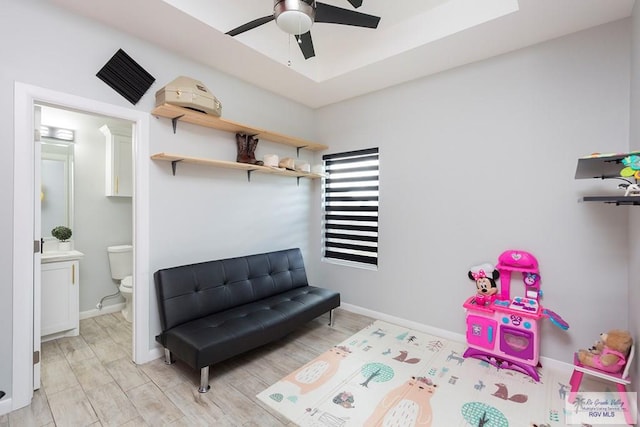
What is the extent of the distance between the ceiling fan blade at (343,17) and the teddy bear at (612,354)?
8.30 ft

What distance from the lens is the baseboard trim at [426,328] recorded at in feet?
7.82

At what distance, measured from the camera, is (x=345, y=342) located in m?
2.88

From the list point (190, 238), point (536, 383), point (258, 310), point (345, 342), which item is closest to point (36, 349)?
point (190, 238)

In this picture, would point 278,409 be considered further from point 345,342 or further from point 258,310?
point 345,342

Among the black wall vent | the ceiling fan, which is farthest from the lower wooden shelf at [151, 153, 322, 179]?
the ceiling fan

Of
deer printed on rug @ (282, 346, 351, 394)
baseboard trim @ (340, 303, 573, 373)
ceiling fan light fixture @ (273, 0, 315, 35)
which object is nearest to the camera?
ceiling fan light fixture @ (273, 0, 315, 35)

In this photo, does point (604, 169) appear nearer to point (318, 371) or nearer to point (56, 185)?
point (318, 371)

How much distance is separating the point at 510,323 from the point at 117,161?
449cm

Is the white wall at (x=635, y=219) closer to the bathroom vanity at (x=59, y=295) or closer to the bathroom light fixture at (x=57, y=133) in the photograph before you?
the bathroom vanity at (x=59, y=295)

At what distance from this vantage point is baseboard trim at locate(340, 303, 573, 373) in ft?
7.82

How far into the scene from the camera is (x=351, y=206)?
3793 mm

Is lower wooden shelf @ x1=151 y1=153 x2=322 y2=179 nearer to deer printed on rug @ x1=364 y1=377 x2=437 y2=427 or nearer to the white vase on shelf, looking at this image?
the white vase on shelf

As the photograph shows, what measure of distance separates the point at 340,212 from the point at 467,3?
248 cm

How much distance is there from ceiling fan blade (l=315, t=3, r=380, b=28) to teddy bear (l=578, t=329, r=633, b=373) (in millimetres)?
2530
